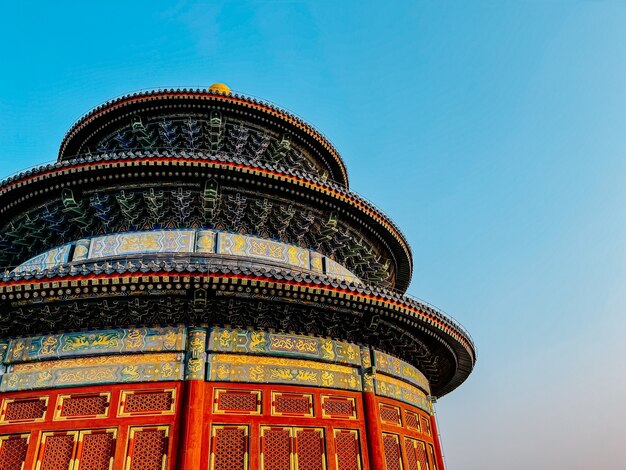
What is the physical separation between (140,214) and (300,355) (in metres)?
6.29

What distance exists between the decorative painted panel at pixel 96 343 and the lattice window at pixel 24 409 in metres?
0.84

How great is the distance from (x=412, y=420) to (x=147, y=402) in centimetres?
707

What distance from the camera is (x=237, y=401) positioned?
1040cm

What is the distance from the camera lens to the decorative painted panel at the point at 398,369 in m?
12.6

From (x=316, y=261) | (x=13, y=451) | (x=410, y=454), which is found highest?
(x=316, y=261)

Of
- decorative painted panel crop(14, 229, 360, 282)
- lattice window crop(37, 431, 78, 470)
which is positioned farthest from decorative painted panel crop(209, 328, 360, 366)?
lattice window crop(37, 431, 78, 470)

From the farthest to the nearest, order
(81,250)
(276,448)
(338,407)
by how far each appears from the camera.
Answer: (81,250)
(338,407)
(276,448)

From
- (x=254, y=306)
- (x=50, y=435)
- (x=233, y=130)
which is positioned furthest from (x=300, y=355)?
→ (x=233, y=130)

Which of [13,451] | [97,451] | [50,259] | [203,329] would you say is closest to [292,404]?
[203,329]

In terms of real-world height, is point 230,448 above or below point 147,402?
below

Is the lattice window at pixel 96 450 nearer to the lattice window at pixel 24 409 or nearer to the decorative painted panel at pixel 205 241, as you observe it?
the lattice window at pixel 24 409

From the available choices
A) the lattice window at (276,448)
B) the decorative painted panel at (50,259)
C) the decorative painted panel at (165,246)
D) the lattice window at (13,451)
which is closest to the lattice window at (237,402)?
the lattice window at (276,448)

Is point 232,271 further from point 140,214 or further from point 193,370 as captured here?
point 140,214

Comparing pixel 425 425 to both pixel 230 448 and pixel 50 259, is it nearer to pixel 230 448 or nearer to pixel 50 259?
pixel 230 448
